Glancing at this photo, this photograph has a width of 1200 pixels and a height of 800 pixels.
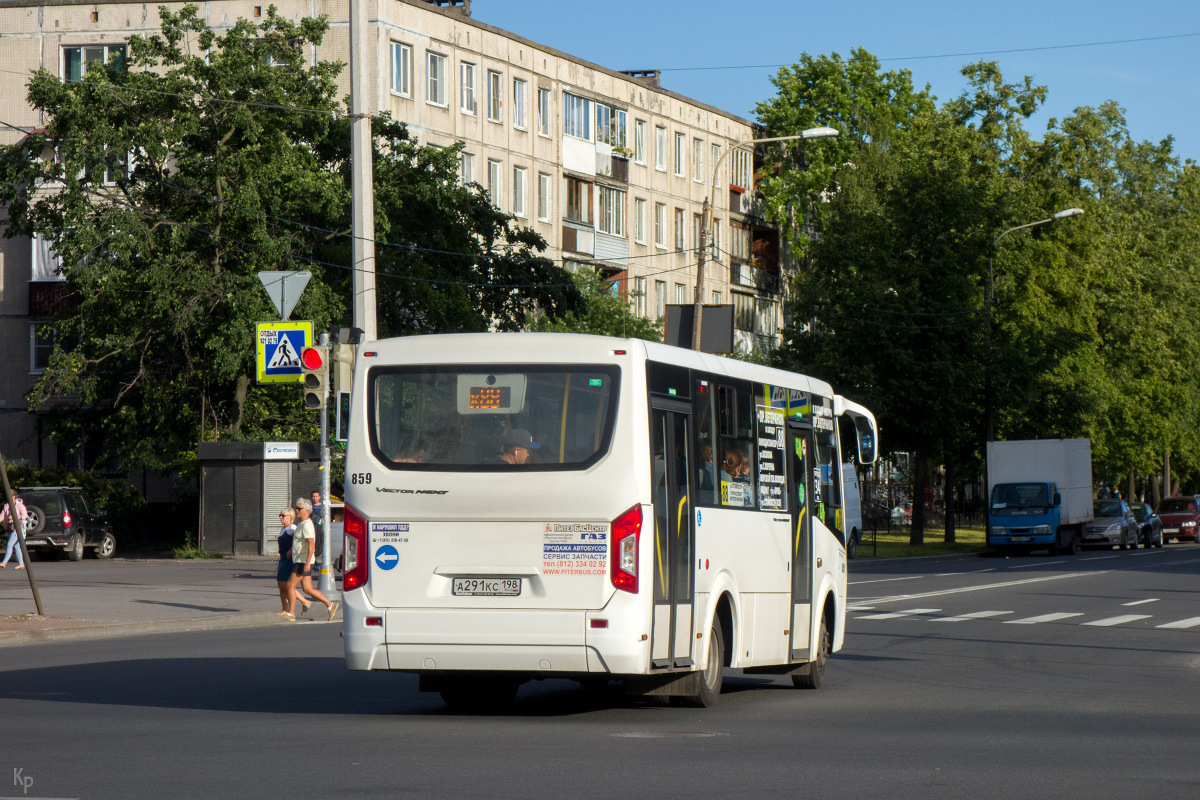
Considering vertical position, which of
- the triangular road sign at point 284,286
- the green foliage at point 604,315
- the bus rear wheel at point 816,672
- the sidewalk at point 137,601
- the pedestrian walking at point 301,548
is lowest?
the sidewalk at point 137,601

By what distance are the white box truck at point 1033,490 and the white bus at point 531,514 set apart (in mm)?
40504

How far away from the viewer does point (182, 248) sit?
4472 cm

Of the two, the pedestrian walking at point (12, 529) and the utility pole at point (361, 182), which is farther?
the pedestrian walking at point (12, 529)

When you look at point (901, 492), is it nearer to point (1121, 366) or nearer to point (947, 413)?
point (1121, 366)

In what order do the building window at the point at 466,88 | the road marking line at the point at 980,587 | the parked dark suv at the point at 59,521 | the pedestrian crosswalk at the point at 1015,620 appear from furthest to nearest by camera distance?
the building window at the point at 466,88 < the parked dark suv at the point at 59,521 < the road marking line at the point at 980,587 < the pedestrian crosswalk at the point at 1015,620

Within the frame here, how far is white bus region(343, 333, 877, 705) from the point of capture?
11727 mm

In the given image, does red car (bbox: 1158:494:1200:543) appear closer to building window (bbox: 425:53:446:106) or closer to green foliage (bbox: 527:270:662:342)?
green foliage (bbox: 527:270:662:342)

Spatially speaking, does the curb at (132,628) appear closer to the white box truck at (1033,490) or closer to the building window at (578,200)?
the white box truck at (1033,490)

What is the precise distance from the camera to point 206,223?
45000 millimetres

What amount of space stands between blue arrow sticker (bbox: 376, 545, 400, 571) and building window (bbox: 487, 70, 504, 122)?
50339 millimetres

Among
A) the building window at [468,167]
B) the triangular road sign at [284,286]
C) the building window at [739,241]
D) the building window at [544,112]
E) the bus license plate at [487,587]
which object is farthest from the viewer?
the building window at [739,241]

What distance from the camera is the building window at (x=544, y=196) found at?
64062 millimetres

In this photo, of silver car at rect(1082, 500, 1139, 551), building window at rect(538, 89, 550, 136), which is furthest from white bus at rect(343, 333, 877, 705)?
building window at rect(538, 89, 550, 136)

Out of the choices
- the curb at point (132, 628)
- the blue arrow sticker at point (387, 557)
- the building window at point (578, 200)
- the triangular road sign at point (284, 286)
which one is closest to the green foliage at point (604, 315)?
the building window at point (578, 200)
